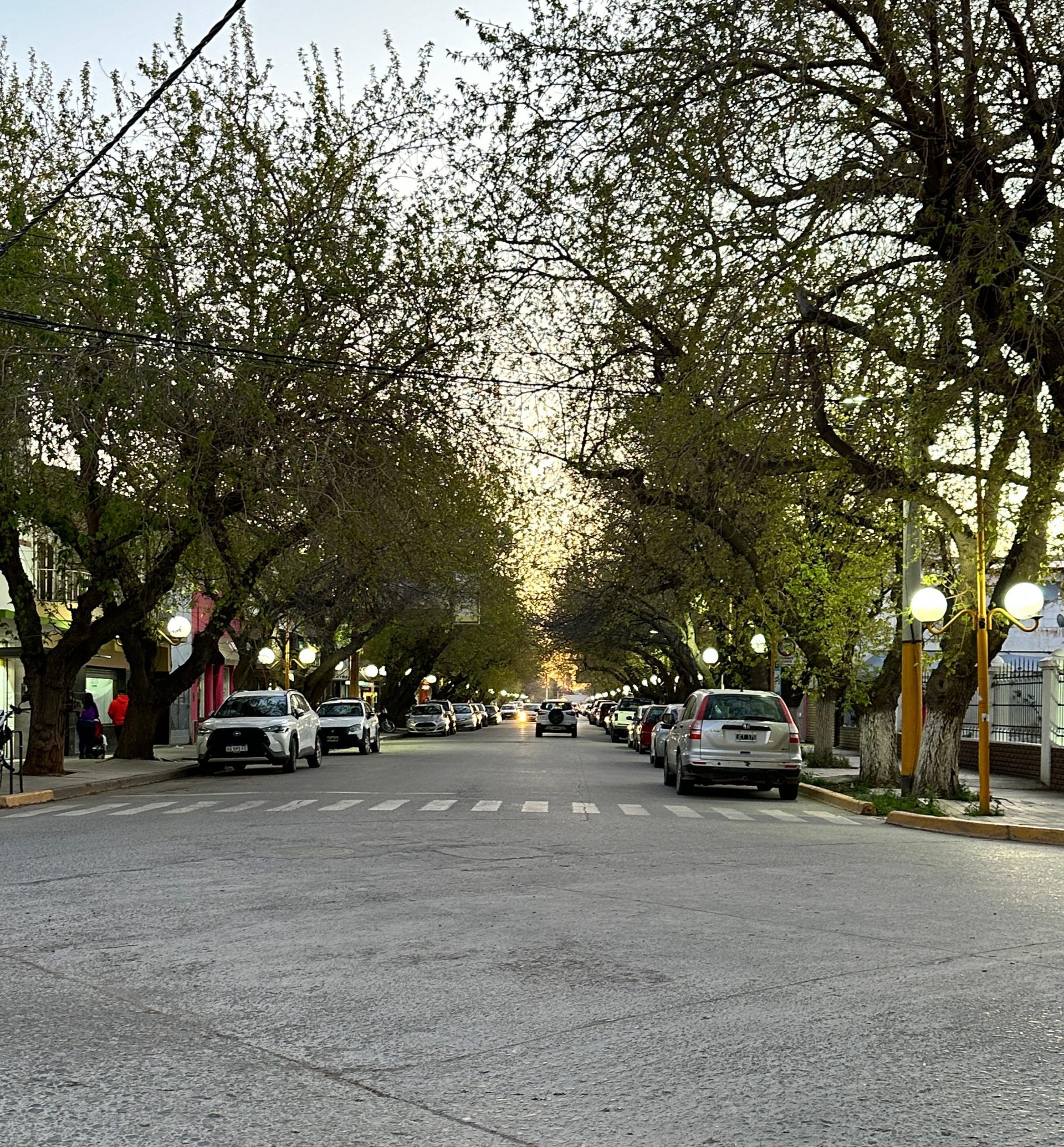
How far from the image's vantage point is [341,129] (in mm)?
25781

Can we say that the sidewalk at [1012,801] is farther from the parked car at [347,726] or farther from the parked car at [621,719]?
the parked car at [621,719]

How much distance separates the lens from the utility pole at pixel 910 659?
23.1 meters

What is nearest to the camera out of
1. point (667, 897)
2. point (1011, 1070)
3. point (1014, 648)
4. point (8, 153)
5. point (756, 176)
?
point (1011, 1070)

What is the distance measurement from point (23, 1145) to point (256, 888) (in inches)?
248

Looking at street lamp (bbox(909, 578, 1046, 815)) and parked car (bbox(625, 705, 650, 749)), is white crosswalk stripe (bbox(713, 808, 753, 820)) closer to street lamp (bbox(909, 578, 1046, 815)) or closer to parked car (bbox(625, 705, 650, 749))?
street lamp (bbox(909, 578, 1046, 815))

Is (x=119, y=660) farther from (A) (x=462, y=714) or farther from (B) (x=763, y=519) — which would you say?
(A) (x=462, y=714)

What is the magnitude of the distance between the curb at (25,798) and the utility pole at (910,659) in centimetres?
1360

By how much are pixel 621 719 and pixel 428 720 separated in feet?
33.0

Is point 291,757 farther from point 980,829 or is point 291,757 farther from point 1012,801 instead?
point 980,829

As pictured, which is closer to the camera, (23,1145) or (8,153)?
(23,1145)

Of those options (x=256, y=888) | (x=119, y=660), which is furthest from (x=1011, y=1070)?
(x=119, y=660)

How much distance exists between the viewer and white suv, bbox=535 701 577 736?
7544cm

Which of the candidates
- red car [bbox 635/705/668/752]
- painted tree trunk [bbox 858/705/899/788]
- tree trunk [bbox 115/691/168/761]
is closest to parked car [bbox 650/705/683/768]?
red car [bbox 635/705/668/752]

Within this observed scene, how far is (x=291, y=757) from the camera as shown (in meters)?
32.2
